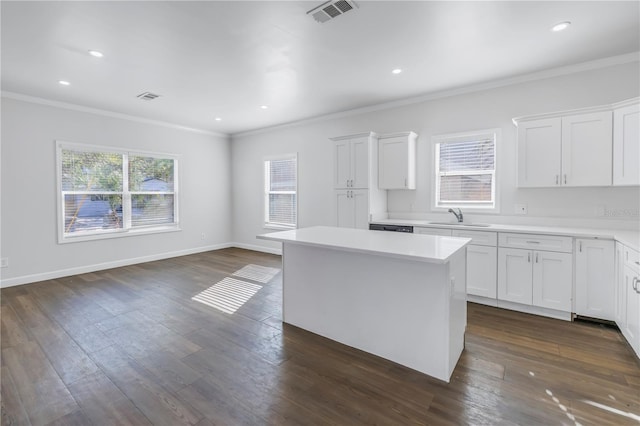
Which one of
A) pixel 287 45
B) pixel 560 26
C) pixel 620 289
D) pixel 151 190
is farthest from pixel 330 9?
pixel 151 190

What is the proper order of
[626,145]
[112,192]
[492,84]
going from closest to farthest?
[626,145]
[492,84]
[112,192]

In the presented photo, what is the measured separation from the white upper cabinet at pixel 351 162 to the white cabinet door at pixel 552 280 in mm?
2300

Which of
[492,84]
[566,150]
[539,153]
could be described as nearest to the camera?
[566,150]

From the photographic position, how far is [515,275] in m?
3.32

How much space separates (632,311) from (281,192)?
17.8 ft

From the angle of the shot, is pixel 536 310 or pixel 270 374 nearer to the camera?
pixel 270 374

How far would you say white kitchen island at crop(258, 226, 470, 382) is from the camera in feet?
6.97

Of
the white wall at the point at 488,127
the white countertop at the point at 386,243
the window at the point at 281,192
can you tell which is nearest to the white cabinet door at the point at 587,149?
the white wall at the point at 488,127

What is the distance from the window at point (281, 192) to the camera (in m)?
6.28

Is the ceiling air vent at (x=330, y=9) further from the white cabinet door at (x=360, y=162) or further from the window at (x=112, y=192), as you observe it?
the window at (x=112, y=192)

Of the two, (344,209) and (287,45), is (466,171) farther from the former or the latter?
(287,45)

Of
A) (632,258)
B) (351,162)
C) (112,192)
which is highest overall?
(351,162)

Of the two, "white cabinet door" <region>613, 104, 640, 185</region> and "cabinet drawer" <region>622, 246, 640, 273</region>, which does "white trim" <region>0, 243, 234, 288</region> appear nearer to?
"cabinet drawer" <region>622, 246, 640, 273</region>

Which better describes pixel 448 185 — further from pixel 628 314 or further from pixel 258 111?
pixel 258 111
